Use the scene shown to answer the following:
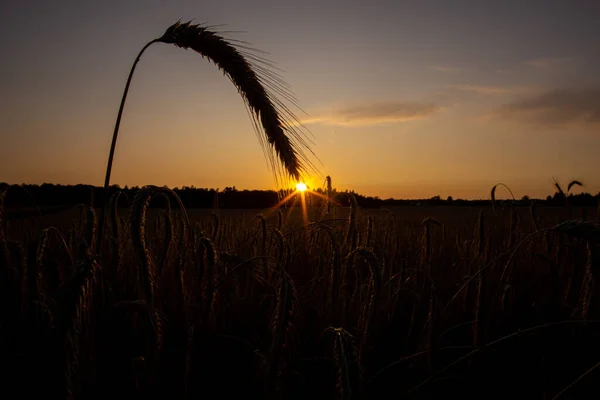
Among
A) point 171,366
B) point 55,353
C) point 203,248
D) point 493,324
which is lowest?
point 171,366

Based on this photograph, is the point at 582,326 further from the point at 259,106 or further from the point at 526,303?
the point at 259,106

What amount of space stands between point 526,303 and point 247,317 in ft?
4.49

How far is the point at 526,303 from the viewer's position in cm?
211

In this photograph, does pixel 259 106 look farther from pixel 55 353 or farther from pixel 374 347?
pixel 55 353

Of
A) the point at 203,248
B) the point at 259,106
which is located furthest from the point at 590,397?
the point at 259,106

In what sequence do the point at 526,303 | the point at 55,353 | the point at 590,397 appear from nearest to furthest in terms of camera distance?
the point at 55,353
the point at 590,397
the point at 526,303

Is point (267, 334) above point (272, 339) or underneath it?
underneath

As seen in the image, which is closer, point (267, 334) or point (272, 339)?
point (272, 339)

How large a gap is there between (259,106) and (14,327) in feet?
4.47

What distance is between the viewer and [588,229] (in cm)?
84

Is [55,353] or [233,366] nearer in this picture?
[55,353]

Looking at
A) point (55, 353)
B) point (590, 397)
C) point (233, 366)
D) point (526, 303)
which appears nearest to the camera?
point (55, 353)

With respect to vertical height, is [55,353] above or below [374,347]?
above

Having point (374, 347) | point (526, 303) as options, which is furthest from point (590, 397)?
point (526, 303)
